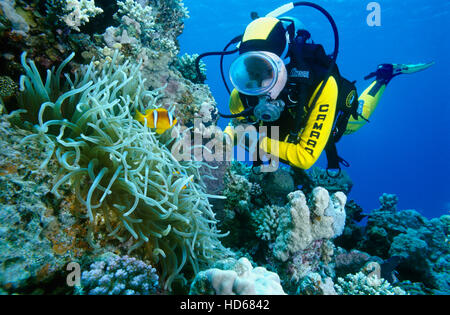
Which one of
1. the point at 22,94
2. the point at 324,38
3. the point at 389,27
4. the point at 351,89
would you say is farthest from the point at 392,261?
the point at 324,38

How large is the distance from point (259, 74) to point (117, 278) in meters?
2.54

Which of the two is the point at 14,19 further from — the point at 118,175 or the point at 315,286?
the point at 315,286

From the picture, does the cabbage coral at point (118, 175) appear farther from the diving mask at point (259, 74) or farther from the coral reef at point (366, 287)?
the coral reef at point (366, 287)

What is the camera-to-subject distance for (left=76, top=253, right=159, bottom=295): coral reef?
130 cm

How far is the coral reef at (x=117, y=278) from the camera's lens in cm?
130

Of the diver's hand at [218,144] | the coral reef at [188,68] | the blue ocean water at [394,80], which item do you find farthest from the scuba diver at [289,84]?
the blue ocean water at [394,80]

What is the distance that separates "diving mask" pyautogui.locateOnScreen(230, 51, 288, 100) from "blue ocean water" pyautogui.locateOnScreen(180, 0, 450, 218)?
5793 mm

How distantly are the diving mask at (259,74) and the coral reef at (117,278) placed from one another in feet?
7.24

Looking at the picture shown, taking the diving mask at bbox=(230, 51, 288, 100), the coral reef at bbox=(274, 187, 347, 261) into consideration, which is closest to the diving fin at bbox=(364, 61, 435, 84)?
the diving mask at bbox=(230, 51, 288, 100)

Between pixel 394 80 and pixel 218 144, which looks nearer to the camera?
pixel 218 144

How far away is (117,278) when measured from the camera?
1.37 metres

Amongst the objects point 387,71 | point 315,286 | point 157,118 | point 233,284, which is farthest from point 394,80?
point 233,284

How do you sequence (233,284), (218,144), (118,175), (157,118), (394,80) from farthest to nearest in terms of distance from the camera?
1. (394,80)
2. (218,144)
3. (157,118)
4. (118,175)
5. (233,284)

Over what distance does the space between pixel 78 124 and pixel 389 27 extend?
49704 mm
